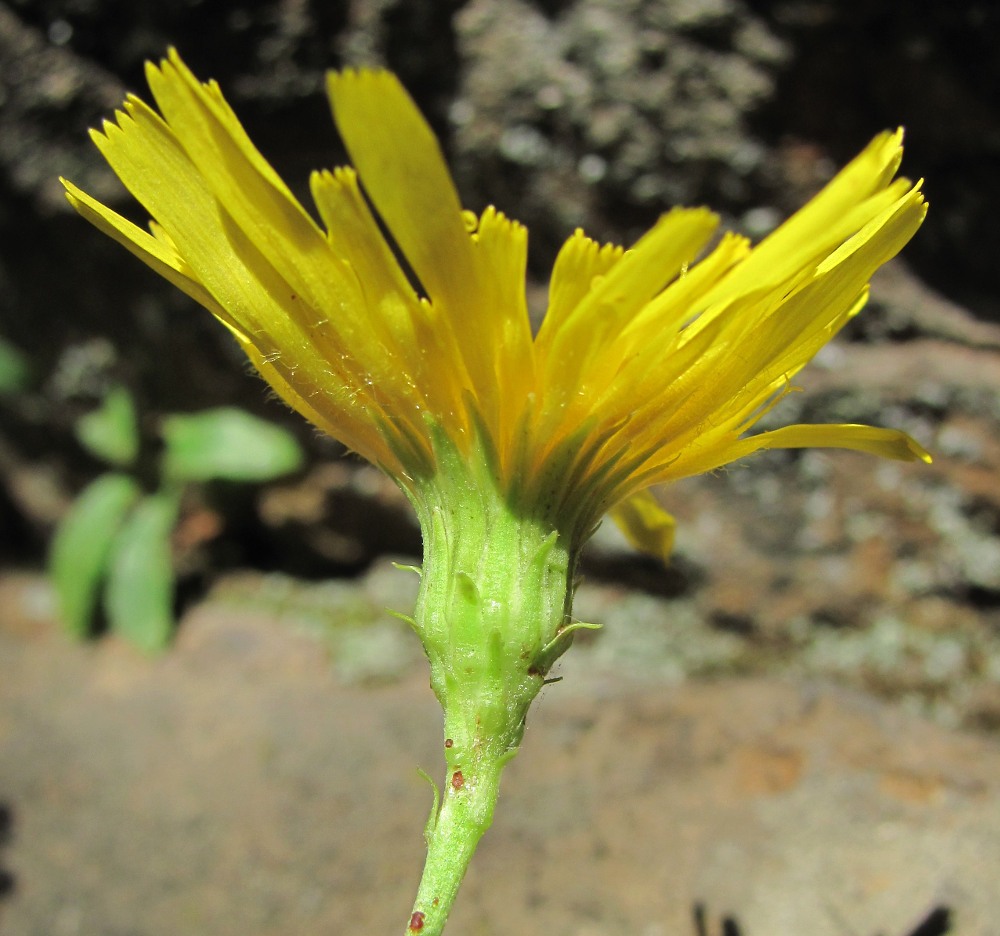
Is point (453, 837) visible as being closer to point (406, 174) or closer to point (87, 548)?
point (406, 174)

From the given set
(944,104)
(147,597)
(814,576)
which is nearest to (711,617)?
(814,576)

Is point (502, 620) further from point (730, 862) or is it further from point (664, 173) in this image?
point (664, 173)

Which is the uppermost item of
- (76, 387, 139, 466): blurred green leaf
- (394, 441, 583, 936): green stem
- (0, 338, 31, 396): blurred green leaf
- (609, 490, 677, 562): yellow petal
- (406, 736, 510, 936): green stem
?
(0, 338, 31, 396): blurred green leaf

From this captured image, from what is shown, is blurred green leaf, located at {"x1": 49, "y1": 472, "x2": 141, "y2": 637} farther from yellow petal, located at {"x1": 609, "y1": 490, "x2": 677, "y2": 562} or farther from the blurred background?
yellow petal, located at {"x1": 609, "y1": 490, "x2": 677, "y2": 562}

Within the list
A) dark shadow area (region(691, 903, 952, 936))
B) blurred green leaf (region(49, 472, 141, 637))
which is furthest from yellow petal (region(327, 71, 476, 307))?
blurred green leaf (region(49, 472, 141, 637))

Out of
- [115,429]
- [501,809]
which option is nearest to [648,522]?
[501,809]

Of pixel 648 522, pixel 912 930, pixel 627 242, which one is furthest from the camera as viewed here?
pixel 627 242
